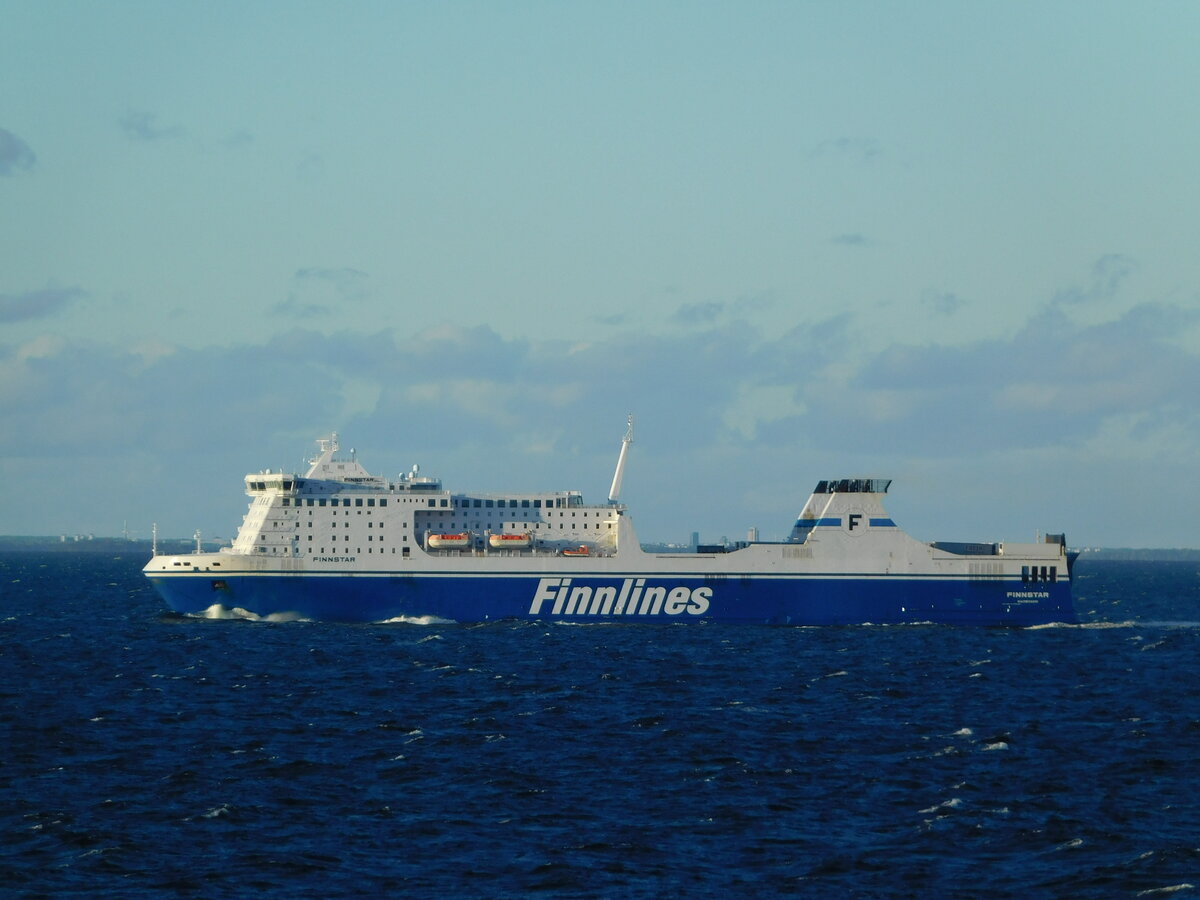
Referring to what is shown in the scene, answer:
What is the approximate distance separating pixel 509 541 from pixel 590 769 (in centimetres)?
3177

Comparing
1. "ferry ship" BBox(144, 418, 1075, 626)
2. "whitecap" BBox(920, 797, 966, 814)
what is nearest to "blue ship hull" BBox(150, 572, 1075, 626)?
"ferry ship" BBox(144, 418, 1075, 626)

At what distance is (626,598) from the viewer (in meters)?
62.6

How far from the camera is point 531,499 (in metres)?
65.1

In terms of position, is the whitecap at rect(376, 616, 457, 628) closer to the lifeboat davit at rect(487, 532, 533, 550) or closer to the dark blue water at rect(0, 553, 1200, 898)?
the lifeboat davit at rect(487, 532, 533, 550)

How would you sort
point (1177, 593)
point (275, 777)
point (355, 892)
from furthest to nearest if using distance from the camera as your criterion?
point (1177, 593) < point (275, 777) < point (355, 892)

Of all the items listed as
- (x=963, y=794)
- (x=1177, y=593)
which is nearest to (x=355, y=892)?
(x=963, y=794)

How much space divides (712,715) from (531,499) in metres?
27.1

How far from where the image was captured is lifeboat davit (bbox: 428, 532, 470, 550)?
62.8 meters

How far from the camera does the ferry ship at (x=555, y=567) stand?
6125 centimetres

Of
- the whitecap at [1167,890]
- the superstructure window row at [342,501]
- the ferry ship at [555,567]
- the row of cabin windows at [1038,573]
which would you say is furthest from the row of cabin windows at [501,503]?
the whitecap at [1167,890]

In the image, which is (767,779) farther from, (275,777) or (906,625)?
(906,625)

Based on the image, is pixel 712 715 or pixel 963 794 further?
pixel 712 715

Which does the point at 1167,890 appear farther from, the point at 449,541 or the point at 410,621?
the point at 449,541

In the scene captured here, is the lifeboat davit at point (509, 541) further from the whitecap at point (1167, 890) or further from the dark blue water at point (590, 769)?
the whitecap at point (1167, 890)
